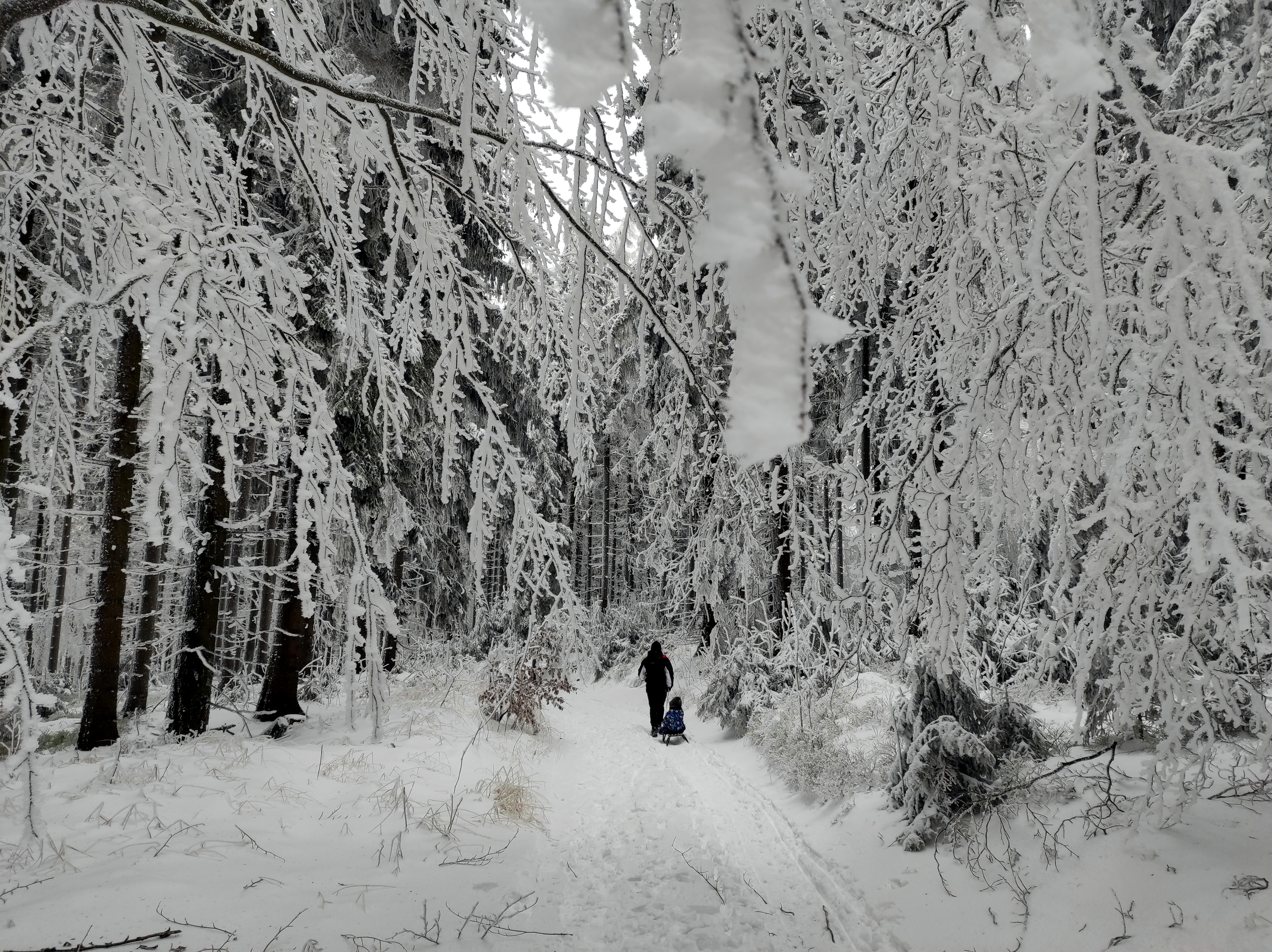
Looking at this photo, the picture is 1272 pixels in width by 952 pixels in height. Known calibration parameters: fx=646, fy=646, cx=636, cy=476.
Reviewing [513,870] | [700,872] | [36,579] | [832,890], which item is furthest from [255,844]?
[36,579]

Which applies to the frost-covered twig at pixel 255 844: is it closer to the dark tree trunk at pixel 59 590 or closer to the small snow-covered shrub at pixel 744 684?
the small snow-covered shrub at pixel 744 684

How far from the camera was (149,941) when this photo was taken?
2816 mm

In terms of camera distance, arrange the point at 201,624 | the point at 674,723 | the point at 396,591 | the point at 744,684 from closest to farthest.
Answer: the point at 201,624
the point at 674,723
the point at 744,684
the point at 396,591

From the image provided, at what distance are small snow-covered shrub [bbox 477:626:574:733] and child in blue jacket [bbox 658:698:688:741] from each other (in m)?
1.68

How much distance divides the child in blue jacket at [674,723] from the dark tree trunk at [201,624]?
5832 millimetres

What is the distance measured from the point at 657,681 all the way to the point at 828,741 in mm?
4272

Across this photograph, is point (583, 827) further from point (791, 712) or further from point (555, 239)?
point (555, 239)

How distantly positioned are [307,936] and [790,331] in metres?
3.84

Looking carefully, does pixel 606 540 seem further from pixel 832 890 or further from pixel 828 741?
pixel 832 890

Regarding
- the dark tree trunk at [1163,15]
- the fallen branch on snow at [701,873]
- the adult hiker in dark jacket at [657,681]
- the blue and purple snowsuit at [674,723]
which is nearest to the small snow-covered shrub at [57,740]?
the fallen branch on snow at [701,873]

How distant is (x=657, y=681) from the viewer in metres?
10.6

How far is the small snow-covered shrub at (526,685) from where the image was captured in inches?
337

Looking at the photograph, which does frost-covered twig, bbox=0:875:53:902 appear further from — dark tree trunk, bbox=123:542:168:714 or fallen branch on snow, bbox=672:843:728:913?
dark tree trunk, bbox=123:542:168:714

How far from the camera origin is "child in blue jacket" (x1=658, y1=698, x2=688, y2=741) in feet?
31.4
